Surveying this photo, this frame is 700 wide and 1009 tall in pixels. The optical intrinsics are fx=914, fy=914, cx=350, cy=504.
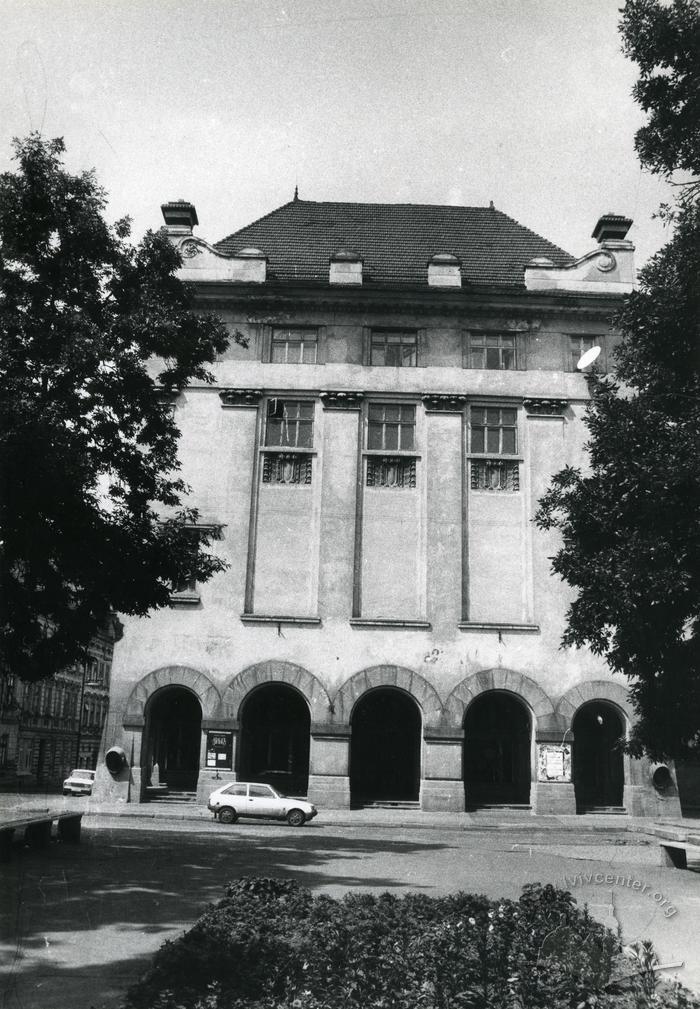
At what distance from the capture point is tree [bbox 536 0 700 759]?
13.5m

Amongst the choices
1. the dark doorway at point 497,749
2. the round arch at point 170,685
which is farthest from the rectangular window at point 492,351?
the round arch at point 170,685

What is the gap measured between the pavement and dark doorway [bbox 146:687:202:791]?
13.2 feet

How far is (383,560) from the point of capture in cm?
2919

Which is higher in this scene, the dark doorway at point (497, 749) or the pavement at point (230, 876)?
the dark doorway at point (497, 749)

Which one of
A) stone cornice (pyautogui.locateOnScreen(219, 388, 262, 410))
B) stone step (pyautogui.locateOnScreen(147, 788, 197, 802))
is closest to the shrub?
stone step (pyautogui.locateOnScreen(147, 788, 197, 802))

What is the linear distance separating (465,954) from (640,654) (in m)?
9.75

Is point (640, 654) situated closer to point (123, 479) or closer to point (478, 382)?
point (123, 479)

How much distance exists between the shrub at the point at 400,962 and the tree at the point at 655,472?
7330mm

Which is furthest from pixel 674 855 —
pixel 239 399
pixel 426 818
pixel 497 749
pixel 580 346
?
pixel 239 399

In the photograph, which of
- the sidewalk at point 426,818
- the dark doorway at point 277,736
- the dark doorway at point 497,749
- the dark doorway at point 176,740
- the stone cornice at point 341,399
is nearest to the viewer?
the sidewalk at point 426,818

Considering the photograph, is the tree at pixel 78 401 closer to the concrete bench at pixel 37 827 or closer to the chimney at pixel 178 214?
the concrete bench at pixel 37 827

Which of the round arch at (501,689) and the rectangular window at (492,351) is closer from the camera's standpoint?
the round arch at (501,689)

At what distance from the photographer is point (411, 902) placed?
847 centimetres

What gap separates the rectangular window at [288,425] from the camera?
Result: 98.7 feet
